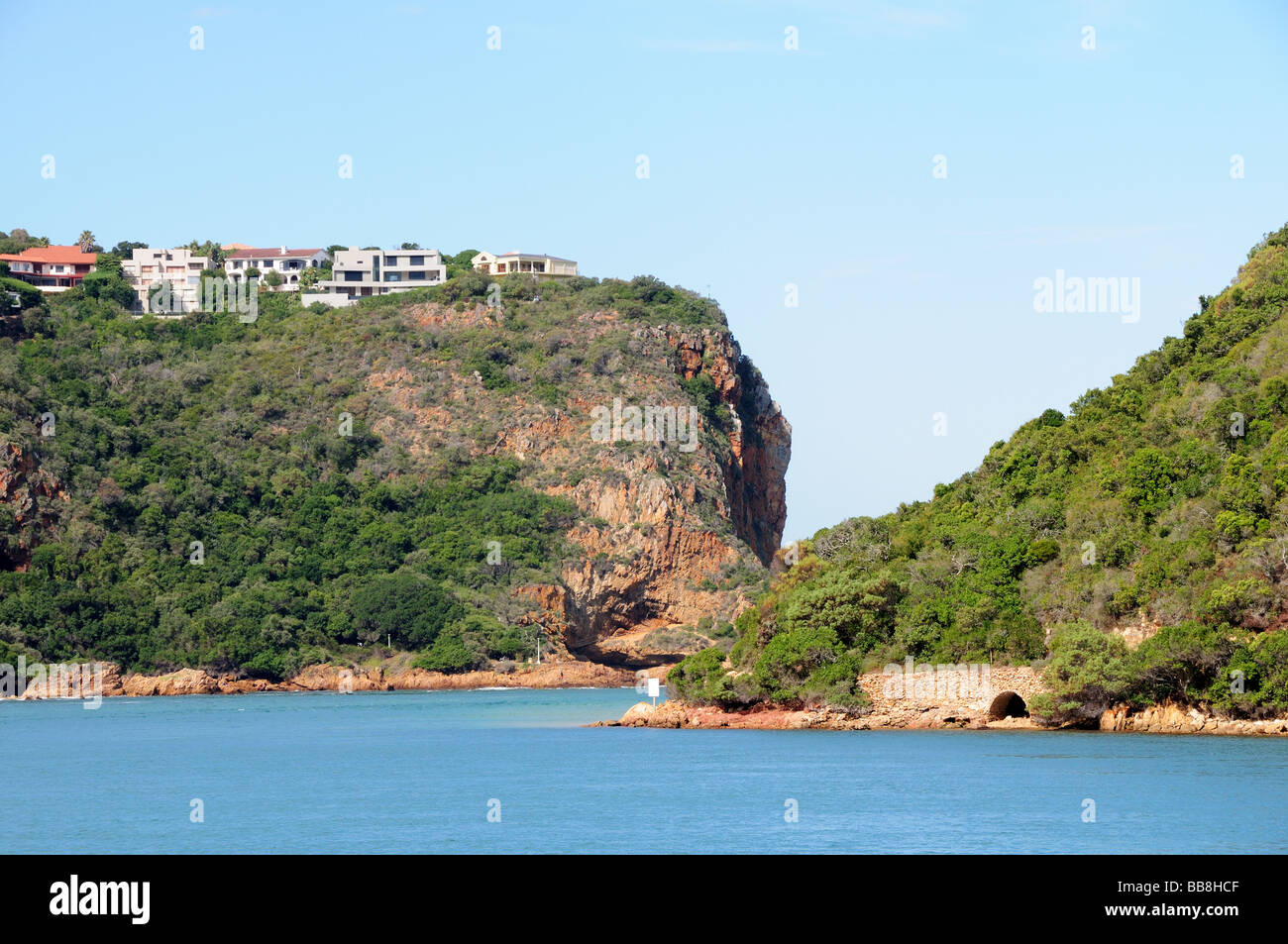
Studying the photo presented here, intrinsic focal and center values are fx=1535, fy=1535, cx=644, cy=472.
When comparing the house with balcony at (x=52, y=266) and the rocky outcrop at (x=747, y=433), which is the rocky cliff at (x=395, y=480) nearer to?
the rocky outcrop at (x=747, y=433)

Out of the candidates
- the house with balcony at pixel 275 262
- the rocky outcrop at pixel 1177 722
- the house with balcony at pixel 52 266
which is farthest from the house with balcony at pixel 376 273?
the rocky outcrop at pixel 1177 722

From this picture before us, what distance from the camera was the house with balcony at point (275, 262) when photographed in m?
148

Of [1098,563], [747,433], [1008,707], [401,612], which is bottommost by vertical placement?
[401,612]

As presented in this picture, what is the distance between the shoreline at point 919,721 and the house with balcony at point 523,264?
294 ft

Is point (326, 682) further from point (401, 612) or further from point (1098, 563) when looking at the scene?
point (1098, 563)

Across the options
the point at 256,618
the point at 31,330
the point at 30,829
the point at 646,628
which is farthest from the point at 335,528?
the point at 30,829

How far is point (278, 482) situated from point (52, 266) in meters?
43.1

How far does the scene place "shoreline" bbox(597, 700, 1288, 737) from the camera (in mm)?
44688

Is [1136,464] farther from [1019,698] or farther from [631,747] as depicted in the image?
[631,747]

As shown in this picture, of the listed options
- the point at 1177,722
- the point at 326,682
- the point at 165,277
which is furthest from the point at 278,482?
the point at 1177,722

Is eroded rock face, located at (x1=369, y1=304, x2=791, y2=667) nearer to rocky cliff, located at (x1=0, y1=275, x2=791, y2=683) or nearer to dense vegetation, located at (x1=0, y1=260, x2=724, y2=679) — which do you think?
rocky cliff, located at (x1=0, y1=275, x2=791, y2=683)

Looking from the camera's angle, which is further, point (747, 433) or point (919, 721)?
point (747, 433)

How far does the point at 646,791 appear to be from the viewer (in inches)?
1470
